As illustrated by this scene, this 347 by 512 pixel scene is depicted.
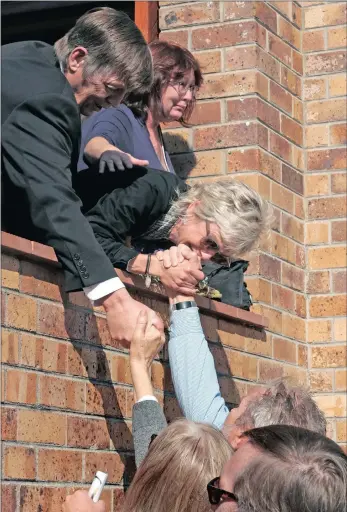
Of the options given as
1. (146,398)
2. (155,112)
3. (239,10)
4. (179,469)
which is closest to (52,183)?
(146,398)

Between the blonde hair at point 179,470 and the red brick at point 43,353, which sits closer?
the blonde hair at point 179,470

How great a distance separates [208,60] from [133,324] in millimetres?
2263

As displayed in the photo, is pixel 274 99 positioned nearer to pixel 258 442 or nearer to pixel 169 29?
pixel 169 29

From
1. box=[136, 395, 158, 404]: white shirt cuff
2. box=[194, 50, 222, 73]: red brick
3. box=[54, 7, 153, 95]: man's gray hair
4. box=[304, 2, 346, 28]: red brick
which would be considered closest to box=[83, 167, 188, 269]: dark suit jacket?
box=[54, 7, 153, 95]: man's gray hair

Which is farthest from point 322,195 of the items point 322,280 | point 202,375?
point 202,375

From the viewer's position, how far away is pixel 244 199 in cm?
422

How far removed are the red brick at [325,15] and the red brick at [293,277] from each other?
121cm

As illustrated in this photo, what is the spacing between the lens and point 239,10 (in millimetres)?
5469

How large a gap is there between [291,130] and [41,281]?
245cm

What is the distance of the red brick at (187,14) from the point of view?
5523 mm

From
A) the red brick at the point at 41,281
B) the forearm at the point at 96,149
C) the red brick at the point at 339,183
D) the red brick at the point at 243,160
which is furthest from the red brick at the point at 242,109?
the red brick at the point at 41,281

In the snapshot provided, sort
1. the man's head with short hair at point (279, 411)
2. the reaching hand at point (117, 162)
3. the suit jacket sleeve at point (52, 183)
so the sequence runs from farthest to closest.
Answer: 1. the reaching hand at point (117, 162)
2. the suit jacket sleeve at point (52, 183)
3. the man's head with short hair at point (279, 411)

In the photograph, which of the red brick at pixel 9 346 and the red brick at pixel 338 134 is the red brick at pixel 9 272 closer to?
the red brick at pixel 9 346

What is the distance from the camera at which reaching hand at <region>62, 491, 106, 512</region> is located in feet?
10.0
